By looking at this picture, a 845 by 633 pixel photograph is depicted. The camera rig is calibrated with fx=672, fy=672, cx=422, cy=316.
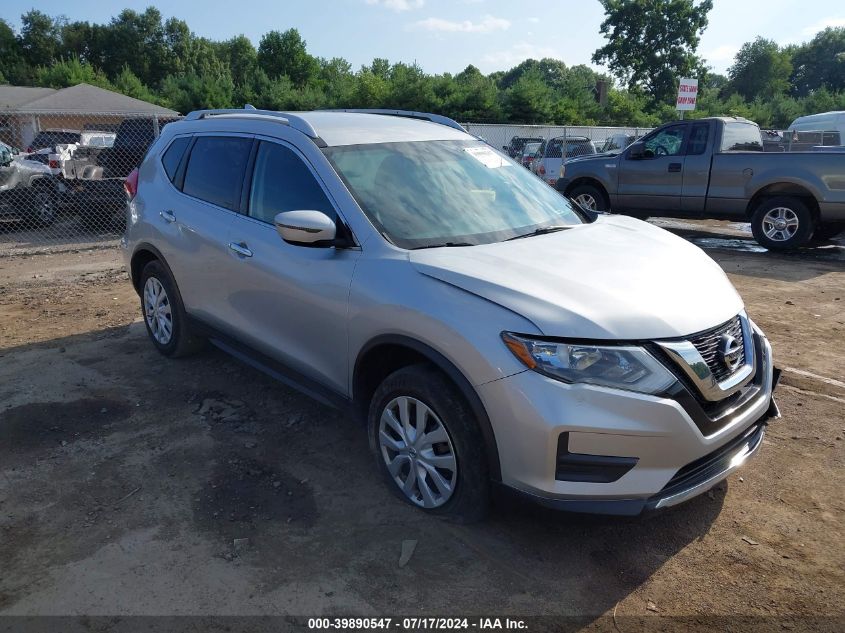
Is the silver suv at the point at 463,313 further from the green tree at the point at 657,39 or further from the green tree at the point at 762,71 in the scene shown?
the green tree at the point at 762,71

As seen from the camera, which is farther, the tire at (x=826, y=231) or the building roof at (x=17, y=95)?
the building roof at (x=17, y=95)

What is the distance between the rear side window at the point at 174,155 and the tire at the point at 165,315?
697 mm

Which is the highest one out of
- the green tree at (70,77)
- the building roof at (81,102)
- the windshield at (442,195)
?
the green tree at (70,77)

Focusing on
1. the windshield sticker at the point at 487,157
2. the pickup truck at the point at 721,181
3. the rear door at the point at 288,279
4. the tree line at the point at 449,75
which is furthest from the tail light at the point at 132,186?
the tree line at the point at 449,75

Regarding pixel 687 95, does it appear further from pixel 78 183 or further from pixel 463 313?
pixel 463 313

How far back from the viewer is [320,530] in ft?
10.4

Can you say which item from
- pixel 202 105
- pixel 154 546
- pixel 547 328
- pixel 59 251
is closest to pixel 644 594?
pixel 547 328

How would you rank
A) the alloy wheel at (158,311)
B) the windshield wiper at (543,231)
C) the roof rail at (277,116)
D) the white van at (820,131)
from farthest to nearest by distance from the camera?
the white van at (820,131) → the alloy wheel at (158,311) → the roof rail at (277,116) → the windshield wiper at (543,231)

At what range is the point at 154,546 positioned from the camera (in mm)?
3041

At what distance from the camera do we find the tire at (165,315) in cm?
495

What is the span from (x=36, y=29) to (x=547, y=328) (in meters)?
81.5

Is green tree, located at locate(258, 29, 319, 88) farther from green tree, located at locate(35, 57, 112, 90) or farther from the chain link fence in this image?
the chain link fence

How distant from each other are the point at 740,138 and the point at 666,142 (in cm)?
111

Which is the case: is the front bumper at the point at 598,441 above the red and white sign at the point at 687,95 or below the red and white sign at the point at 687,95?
below
